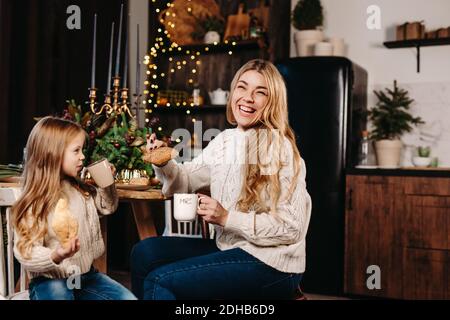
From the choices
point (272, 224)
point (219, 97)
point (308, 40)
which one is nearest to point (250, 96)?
point (272, 224)

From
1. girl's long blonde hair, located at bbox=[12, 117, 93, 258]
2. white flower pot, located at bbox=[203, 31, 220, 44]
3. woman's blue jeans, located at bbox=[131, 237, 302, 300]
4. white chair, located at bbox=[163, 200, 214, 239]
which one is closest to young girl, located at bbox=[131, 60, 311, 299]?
woman's blue jeans, located at bbox=[131, 237, 302, 300]

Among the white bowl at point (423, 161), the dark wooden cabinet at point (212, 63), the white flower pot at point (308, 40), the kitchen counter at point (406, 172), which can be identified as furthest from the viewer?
the dark wooden cabinet at point (212, 63)

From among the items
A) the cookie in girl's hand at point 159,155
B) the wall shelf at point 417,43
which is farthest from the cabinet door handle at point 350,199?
the cookie in girl's hand at point 159,155

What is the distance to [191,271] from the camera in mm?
1454

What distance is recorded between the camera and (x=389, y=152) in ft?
12.0

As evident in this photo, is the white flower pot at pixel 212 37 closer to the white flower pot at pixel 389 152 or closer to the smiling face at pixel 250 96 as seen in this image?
the white flower pot at pixel 389 152

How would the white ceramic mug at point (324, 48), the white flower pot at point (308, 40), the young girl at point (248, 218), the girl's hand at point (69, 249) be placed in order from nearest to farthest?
1. the girl's hand at point (69, 249)
2. the young girl at point (248, 218)
3. the white ceramic mug at point (324, 48)
4. the white flower pot at point (308, 40)

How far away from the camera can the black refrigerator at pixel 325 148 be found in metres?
3.36

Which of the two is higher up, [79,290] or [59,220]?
[59,220]

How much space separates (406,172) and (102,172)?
2.08 metres

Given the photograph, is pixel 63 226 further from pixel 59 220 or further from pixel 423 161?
pixel 423 161

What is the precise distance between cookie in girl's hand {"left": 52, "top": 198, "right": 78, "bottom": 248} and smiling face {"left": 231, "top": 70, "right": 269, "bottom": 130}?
0.61 meters
